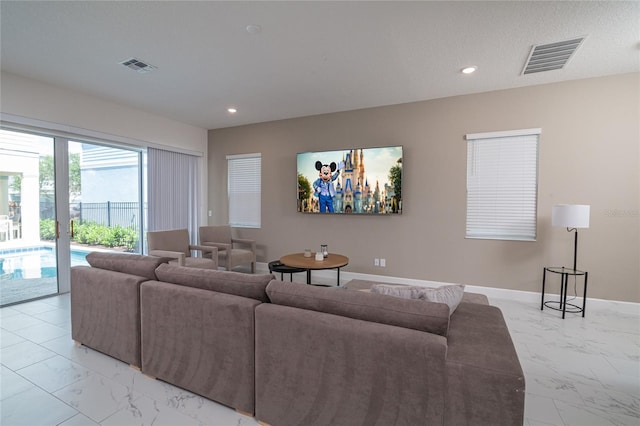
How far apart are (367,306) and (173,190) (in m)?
4.89

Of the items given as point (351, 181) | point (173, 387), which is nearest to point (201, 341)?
point (173, 387)

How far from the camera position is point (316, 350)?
1.44 m

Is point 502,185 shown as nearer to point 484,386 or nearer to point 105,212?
point 484,386

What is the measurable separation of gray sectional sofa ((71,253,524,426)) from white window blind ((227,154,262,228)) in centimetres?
330

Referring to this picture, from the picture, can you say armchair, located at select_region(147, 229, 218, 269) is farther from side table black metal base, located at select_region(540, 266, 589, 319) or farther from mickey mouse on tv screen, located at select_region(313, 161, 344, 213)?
side table black metal base, located at select_region(540, 266, 589, 319)

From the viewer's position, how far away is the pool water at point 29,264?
3529 mm

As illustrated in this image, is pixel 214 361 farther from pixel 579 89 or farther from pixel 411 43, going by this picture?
pixel 579 89

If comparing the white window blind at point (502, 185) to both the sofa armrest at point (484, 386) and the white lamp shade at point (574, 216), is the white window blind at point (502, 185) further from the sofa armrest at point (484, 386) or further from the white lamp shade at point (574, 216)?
the sofa armrest at point (484, 386)

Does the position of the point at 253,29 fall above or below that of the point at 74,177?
above

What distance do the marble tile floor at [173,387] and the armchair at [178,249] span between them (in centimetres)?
124

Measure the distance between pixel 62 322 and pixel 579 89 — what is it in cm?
653

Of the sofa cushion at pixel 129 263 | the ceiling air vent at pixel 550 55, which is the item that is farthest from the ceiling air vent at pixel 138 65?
the ceiling air vent at pixel 550 55

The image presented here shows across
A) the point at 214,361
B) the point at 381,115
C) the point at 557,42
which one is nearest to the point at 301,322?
the point at 214,361

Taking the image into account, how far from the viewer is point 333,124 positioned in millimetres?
4668
